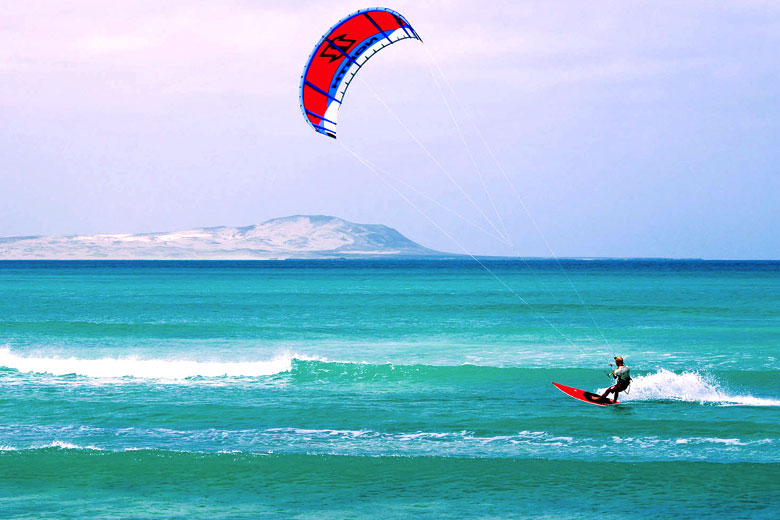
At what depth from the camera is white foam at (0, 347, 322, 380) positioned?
73.3 feet

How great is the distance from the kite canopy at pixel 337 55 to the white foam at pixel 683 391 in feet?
29.3

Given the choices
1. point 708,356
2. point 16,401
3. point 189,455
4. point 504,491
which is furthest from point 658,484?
point 708,356

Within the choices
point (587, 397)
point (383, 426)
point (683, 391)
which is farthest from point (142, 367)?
point (683, 391)

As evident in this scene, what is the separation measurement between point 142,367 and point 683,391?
14838mm

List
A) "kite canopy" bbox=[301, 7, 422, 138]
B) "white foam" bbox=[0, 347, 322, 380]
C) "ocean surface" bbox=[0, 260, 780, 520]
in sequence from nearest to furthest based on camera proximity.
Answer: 1. "ocean surface" bbox=[0, 260, 780, 520]
2. "kite canopy" bbox=[301, 7, 422, 138]
3. "white foam" bbox=[0, 347, 322, 380]

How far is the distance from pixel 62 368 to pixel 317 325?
15602mm

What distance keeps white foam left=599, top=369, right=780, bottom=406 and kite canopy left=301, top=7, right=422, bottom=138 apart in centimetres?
893

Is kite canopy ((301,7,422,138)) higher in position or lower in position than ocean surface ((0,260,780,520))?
higher

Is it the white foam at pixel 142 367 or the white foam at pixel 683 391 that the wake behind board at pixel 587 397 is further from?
the white foam at pixel 142 367

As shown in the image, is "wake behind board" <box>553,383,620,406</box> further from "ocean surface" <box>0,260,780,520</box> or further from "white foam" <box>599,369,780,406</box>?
"white foam" <box>599,369,780,406</box>

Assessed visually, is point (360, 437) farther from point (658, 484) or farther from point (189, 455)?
point (658, 484)

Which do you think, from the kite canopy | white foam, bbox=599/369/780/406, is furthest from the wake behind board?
the kite canopy

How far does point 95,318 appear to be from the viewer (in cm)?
4097

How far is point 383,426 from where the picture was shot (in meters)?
15.3
